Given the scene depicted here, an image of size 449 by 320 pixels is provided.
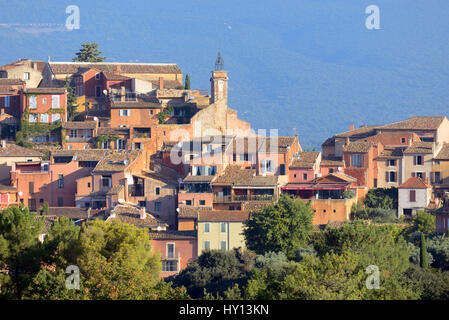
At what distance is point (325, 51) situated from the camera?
580 ft

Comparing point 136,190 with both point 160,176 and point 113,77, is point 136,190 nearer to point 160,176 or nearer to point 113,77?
point 160,176

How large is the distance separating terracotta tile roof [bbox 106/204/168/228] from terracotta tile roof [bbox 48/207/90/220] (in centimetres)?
180

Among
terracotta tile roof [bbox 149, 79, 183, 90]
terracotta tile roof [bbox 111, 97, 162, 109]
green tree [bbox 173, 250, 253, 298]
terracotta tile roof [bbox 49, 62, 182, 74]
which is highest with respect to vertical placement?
terracotta tile roof [bbox 49, 62, 182, 74]

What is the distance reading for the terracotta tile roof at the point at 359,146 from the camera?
233 ft

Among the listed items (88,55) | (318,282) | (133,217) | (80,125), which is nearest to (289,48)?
(88,55)

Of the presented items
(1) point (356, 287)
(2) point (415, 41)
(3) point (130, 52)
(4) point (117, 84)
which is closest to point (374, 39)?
(2) point (415, 41)

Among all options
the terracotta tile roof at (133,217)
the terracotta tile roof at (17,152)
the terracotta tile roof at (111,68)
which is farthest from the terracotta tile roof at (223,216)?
the terracotta tile roof at (111,68)

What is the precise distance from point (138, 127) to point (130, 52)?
76.7 m

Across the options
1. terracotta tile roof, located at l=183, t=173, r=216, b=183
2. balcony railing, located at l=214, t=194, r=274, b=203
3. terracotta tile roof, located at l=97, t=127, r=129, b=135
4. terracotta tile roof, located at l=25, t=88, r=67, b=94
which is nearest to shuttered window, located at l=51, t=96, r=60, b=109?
terracotta tile roof, located at l=25, t=88, r=67, b=94

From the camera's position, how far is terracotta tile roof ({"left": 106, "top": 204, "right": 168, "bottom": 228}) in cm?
6256

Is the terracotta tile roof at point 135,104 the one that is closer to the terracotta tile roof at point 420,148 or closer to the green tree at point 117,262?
the terracotta tile roof at point 420,148

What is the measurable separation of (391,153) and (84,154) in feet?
56.7

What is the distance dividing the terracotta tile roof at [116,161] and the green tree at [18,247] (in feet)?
47.9

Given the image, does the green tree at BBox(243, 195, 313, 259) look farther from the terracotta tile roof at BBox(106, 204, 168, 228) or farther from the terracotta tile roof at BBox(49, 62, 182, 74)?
the terracotta tile roof at BBox(49, 62, 182, 74)
